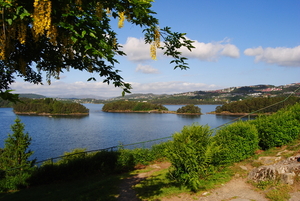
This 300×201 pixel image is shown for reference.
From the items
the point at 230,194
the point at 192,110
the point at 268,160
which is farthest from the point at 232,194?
the point at 192,110

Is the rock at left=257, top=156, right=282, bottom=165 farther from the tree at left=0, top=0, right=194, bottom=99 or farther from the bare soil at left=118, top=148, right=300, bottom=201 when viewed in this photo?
the tree at left=0, top=0, right=194, bottom=99

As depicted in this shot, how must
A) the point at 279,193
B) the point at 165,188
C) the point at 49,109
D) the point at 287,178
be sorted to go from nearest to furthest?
1. the point at 279,193
2. the point at 287,178
3. the point at 165,188
4. the point at 49,109

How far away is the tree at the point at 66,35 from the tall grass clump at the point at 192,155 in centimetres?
320

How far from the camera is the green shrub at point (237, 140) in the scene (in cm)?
971

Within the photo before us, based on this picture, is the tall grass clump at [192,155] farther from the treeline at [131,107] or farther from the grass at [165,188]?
the treeline at [131,107]

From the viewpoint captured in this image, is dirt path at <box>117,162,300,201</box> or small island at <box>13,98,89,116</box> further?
small island at <box>13,98,89,116</box>

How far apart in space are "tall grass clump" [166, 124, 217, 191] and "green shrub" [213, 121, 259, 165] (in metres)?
2.04

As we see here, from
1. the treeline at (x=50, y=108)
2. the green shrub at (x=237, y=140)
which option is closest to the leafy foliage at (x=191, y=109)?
the treeline at (x=50, y=108)

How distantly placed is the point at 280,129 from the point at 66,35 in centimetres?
1079

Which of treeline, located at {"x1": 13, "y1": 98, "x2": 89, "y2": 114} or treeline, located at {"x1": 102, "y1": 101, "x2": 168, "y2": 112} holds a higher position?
treeline, located at {"x1": 13, "y1": 98, "x2": 89, "y2": 114}

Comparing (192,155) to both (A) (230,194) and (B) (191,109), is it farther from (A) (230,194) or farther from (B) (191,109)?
(B) (191,109)

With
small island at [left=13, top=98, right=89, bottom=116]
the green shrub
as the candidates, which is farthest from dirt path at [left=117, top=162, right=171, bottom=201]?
small island at [left=13, top=98, right=89, bottom=116]

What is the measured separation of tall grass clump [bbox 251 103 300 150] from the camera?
10766mm

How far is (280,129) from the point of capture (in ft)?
35.2
